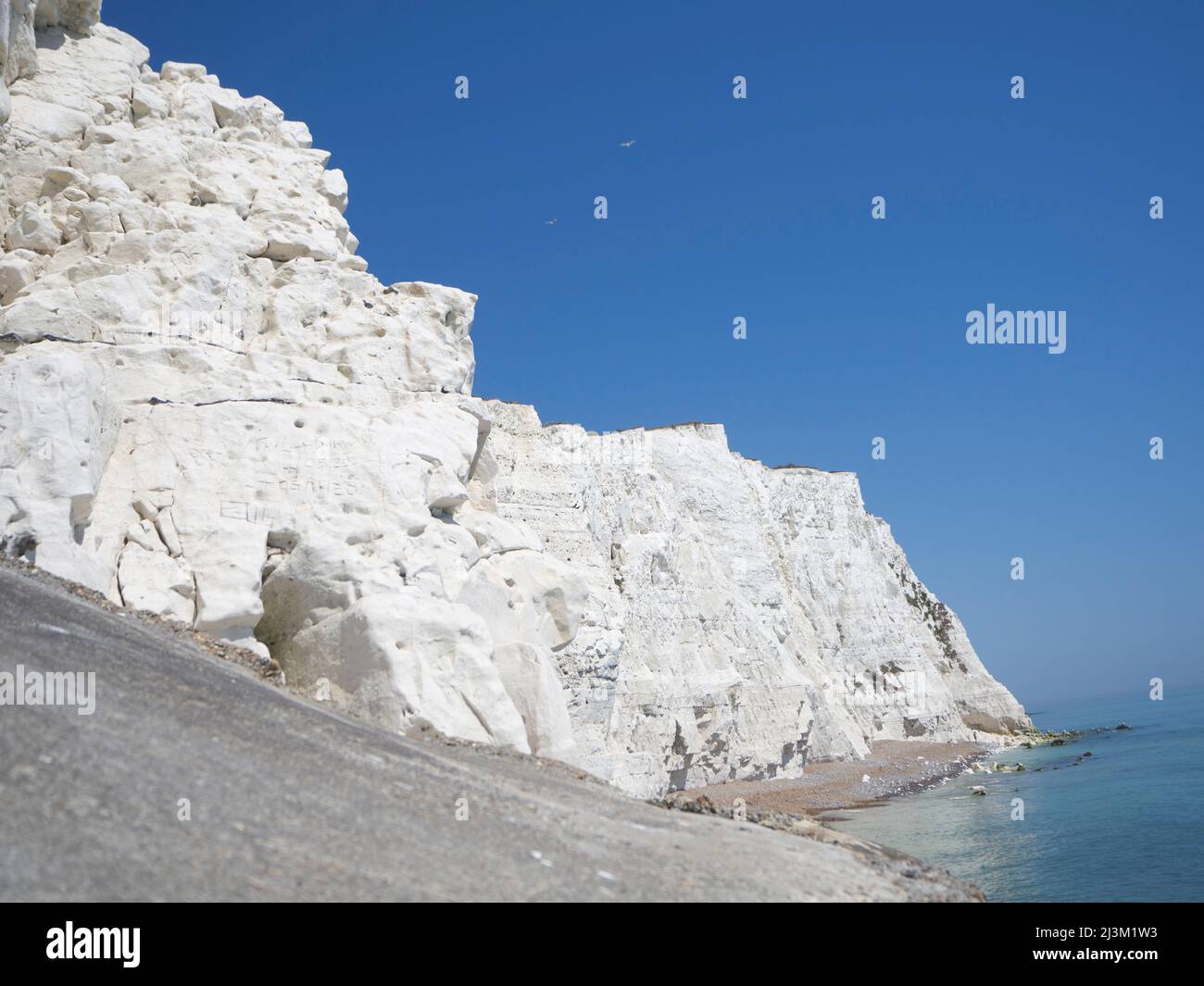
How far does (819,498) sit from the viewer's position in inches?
2304

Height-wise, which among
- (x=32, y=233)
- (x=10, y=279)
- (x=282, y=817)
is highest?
(x=32, y=233)

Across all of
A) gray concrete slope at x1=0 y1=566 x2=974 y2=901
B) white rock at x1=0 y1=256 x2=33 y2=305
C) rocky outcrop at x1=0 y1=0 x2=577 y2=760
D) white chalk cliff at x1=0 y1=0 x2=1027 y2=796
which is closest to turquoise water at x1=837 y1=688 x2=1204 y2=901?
white chalk cliff at x1=0 y1=0 x2=1027 y2=796

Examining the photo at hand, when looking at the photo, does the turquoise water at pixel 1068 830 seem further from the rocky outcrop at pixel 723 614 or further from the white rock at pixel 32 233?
the white rock at pixel 32 233

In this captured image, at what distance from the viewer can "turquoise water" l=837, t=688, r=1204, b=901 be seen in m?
20.0

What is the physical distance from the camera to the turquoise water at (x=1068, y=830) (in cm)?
1995

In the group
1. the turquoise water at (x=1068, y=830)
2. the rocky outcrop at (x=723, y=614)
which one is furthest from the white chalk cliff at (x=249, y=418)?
the turquoise water at (x=1068, y=830)

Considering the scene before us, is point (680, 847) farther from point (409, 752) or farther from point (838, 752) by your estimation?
point (838, 752)

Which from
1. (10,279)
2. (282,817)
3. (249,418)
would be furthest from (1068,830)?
(10,279)

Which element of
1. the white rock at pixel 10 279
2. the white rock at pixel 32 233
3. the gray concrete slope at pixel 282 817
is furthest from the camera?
the white rock at pixel 32 233

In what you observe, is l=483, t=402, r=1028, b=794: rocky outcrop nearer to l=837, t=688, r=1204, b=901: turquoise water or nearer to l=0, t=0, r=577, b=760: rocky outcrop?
l=0, t=0, r=577, b=760: rocky outcrop

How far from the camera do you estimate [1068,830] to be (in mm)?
26594

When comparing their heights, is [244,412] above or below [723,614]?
above

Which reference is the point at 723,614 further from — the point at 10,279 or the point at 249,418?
the point at 10,279
